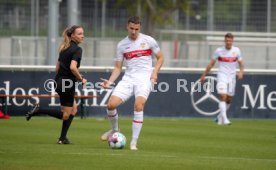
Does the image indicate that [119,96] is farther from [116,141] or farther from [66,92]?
[66,92]

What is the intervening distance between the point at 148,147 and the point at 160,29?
18.2 metres

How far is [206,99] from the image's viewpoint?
1004 inches

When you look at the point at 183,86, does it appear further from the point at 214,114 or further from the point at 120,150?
the point at 120,150

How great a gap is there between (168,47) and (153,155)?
57.2 ft

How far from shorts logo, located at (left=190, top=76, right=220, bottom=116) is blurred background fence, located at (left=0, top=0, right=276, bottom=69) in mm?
4055

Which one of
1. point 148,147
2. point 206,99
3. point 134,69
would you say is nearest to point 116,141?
point 148,147

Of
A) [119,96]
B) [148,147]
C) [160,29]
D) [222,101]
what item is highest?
[160,29]

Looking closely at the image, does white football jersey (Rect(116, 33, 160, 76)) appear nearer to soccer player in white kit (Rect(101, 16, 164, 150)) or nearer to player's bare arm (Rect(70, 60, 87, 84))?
soccer player in white kit (Rect(101, 16, 164, 150))

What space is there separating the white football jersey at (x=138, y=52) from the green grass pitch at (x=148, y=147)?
1.36 metres

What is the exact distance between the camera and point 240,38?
32.0 meters

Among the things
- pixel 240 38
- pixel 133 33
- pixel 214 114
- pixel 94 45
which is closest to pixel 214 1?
pixel 240 38

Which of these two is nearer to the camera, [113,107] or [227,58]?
[113,107]

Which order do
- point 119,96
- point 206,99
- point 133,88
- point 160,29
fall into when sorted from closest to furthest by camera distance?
point 119,96, point 133,88, point 206,99, point 160,29

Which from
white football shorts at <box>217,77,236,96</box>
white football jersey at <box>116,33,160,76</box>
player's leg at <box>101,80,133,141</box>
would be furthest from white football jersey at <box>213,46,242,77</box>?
player's leg at <box>101,80,133,141</box>
